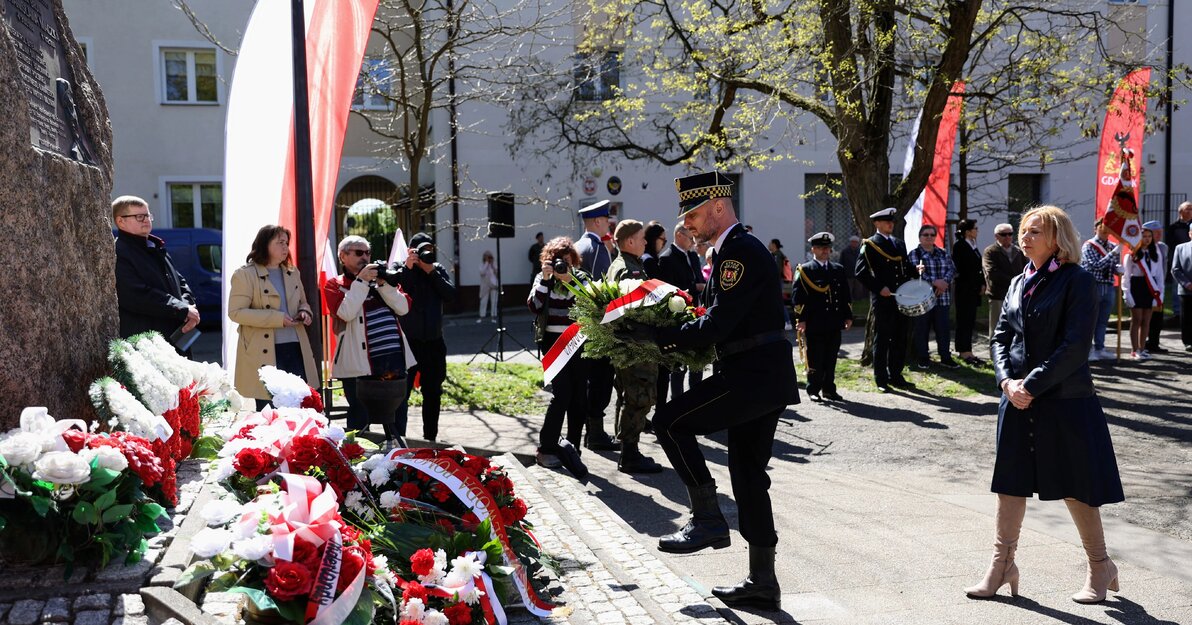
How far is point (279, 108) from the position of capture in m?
6.96

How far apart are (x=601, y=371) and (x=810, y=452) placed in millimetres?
1935

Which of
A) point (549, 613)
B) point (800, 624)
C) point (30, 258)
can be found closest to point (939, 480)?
point (800, 624)

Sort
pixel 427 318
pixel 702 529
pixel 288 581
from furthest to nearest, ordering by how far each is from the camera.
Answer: pixel 427 318, pixel 702 529, pixel 288 581

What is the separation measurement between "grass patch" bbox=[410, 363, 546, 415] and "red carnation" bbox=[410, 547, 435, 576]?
7.50 metres

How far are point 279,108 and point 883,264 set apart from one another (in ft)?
26.2

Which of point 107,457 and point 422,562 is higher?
point 107,457

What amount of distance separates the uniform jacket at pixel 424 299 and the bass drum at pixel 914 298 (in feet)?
19.2

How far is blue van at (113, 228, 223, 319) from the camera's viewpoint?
2267 centimetres

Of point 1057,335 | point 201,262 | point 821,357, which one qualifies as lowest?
point 821,357

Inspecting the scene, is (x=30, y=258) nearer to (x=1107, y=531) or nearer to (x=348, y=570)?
(x=348, y=570)

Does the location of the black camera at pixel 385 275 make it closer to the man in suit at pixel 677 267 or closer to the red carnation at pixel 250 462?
the man in suit at pixel 677 267

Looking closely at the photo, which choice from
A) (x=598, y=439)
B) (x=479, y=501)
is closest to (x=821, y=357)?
(x=598, y=439)

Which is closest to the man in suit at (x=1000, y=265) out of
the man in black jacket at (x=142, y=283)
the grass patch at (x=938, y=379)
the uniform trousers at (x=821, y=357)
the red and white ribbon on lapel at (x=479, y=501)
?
the grass patch at (x=938, y=379)

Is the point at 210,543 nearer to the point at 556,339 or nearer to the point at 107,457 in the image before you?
the point at 107,457
